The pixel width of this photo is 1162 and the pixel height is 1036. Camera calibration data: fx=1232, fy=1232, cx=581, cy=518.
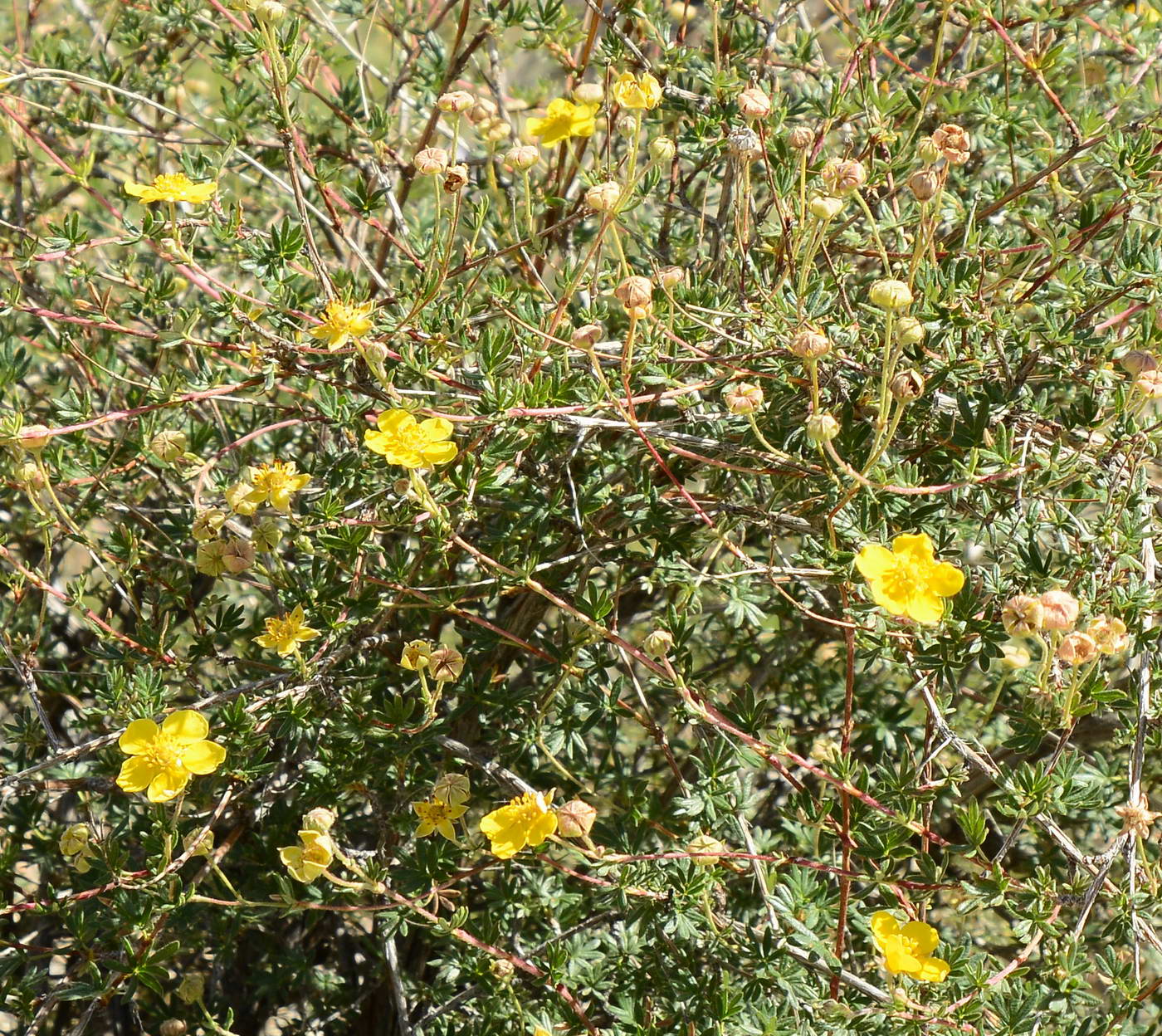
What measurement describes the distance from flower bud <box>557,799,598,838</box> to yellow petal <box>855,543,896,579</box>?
18.3 inches

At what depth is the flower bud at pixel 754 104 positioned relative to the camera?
1611 millimetres

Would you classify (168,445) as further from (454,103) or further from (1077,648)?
(1077,648)

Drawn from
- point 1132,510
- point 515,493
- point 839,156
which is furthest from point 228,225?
point 1132,510

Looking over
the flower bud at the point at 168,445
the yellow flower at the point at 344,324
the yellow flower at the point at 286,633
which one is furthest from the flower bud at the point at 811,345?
the flower bud at the point at 168,445

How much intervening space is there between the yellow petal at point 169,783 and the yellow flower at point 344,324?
0.59m

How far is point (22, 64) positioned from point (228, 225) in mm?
889

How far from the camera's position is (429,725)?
1782 mm

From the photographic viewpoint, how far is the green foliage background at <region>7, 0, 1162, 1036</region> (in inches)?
63.7

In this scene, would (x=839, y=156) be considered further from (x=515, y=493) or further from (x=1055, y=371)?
(x=515, y=493)

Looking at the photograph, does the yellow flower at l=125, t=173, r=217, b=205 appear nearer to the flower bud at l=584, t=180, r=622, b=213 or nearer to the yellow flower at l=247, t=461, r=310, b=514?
the yellow flower at l=247, t=461, r=310, b=514

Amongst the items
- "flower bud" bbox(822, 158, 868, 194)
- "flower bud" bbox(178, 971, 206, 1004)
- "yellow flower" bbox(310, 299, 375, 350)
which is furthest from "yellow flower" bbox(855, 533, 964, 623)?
"flower bud" bbox(178, 971, 206, 1004)

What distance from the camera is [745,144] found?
1.57 metres

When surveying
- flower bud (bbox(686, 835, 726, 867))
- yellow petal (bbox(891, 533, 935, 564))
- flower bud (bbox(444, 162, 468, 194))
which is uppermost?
flower bud (bbox(444, 162, 468, 194))

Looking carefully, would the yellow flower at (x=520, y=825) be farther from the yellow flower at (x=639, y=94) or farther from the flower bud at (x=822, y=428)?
the yellow flower at (x=639, y=94)
